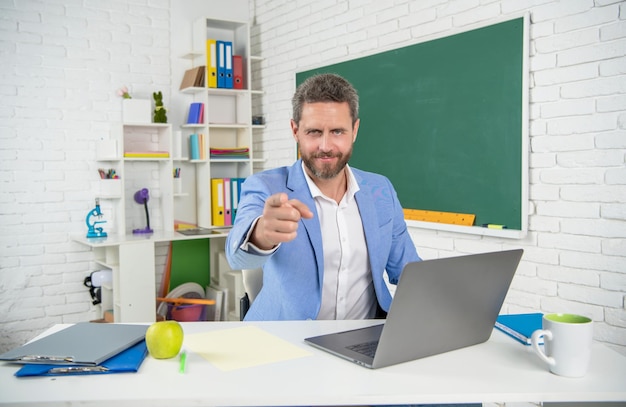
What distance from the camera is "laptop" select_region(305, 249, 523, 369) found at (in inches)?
48.8

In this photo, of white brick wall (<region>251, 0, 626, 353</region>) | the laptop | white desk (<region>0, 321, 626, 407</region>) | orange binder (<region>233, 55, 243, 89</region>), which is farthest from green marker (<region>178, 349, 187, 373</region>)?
orange binder (<region>233, 55, 243, 89</region>)

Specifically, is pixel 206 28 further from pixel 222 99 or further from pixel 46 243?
pixel 46 243

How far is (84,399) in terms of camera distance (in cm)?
113

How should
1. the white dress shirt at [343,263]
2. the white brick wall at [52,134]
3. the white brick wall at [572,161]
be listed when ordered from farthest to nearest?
the white brick wall at [52,134] < the white brick wall at [572,161] < the white dress shirt at [343,263]

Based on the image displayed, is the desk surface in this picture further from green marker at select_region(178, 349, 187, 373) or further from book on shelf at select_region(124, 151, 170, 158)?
green marker at select_region(178, 349, 187, 373)

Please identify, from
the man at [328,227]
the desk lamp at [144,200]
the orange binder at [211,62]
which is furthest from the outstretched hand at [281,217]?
the orange binder at [211,62]

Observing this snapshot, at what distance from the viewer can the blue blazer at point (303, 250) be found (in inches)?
72.9

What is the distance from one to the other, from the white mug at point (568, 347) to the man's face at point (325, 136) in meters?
0.96

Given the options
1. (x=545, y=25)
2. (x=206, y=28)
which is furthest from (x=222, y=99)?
(x=545, y=25)

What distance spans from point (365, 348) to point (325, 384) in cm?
24

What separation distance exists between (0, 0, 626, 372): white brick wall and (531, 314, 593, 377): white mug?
1.37m

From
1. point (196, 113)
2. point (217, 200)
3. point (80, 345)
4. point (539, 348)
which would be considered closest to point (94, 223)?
point (217, 200)

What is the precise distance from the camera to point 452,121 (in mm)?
3193

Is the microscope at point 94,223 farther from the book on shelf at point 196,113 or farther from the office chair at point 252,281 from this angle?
the office chair at point 252,281
